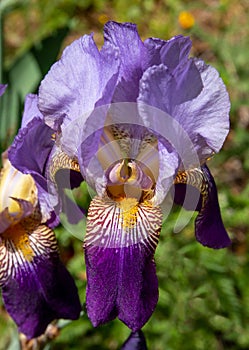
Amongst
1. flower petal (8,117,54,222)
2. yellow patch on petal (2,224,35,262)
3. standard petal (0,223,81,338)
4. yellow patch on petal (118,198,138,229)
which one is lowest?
standard petal (0,223,81,338)

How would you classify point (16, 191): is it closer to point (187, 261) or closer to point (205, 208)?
point (205, 208)

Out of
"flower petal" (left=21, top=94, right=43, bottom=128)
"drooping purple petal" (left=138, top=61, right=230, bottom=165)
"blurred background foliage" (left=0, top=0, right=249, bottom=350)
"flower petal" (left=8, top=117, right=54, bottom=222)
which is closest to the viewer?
"drooping purple petal" (left=138, top=61, right=230, bottom=165)

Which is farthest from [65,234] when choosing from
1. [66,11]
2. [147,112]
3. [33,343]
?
[66,11]

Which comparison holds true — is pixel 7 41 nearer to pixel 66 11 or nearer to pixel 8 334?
pixel 66 11

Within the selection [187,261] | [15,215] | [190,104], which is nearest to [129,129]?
[190,104]

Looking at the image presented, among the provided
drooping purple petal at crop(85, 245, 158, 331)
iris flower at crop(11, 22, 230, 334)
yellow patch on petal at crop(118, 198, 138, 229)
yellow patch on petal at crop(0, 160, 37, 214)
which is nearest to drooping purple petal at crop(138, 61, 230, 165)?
iris flower at crop(11, 22, 230, 334)

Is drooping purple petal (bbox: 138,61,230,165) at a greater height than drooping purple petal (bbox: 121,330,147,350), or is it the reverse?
drooping purple petal (bbox: 138,61,230,165)

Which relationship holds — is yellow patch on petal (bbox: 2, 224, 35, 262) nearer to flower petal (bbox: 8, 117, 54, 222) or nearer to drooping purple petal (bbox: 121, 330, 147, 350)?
flower petal (bbox: 8, 117, 54, 222)
